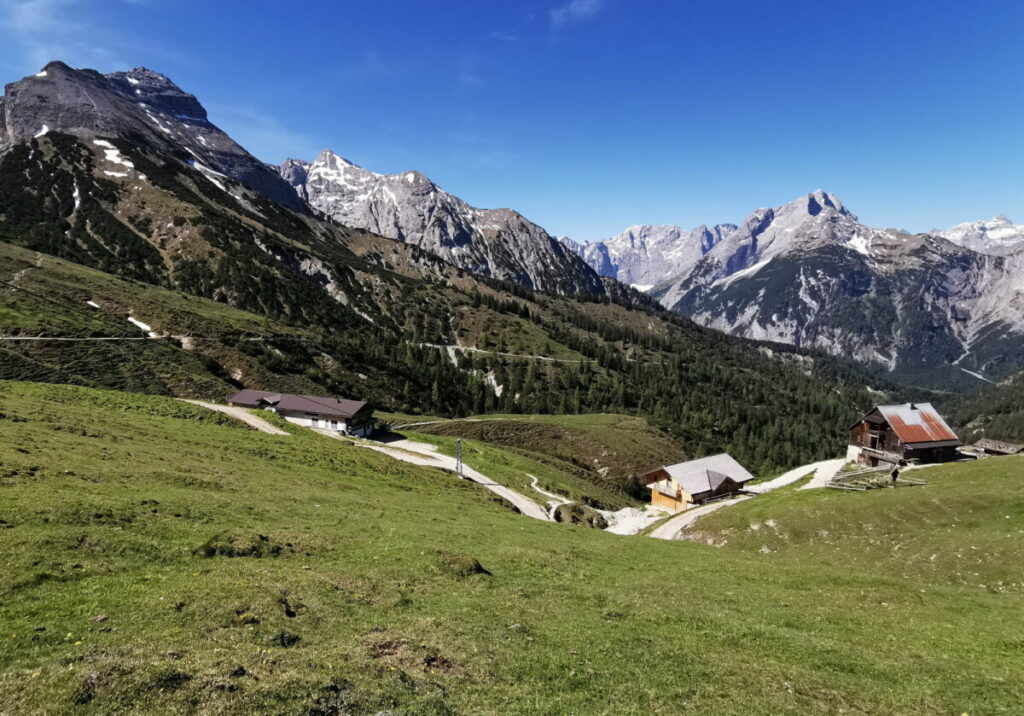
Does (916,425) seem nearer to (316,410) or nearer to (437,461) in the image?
(437,461)

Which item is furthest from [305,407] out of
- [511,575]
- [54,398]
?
[511,575]

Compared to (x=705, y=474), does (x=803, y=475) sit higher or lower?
higher

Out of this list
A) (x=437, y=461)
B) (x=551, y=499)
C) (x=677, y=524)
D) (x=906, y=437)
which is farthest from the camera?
(x=437, y=461)

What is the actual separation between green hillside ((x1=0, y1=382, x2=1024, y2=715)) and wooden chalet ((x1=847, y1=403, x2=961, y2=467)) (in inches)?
1559

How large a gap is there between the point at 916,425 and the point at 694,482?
32.7 metres

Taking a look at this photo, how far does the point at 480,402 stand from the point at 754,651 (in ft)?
543

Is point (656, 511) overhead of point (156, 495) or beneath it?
beneath

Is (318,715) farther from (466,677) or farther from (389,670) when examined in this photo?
(466,677)

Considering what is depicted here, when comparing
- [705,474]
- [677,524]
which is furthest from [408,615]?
[705,474]

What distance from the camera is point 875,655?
1947cm

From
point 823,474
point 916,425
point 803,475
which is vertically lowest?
point 803,475

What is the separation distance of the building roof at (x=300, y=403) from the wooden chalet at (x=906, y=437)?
82950mm

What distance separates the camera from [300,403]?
91438 millimetres

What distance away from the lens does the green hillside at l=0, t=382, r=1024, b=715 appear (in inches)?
537
